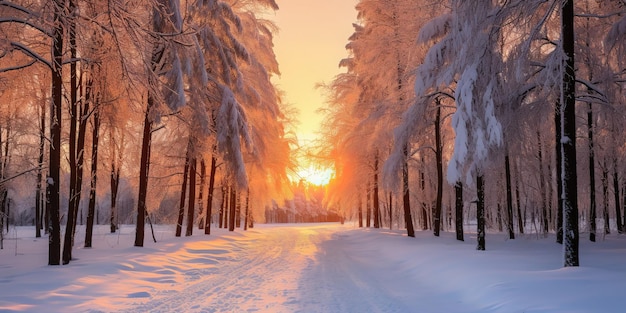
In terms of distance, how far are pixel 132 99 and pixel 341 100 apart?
1947 cm

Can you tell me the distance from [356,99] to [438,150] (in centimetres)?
861

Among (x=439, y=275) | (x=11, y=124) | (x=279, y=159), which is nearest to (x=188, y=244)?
(x=11, y=124)

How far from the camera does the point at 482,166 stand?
10828 millimetres

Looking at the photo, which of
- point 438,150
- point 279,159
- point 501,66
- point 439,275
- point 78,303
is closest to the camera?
point 78,303

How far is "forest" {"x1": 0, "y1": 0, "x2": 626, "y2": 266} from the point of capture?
8312 millimetres

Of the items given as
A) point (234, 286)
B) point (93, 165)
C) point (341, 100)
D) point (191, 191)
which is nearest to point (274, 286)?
point (234, 286)

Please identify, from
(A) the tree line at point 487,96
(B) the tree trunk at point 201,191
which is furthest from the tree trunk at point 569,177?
(B) the tree trunk at point 201,191

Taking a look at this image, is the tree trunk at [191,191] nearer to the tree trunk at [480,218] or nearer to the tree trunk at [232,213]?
the tree trunk at [232,213]

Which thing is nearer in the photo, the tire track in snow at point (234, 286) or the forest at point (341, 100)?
the tire track in snow at point (234, 286)

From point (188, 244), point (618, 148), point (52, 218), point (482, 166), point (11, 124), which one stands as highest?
point (11, 124)

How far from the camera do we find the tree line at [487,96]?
28.7 ft

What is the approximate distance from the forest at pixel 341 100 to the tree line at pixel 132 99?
0.07 meters

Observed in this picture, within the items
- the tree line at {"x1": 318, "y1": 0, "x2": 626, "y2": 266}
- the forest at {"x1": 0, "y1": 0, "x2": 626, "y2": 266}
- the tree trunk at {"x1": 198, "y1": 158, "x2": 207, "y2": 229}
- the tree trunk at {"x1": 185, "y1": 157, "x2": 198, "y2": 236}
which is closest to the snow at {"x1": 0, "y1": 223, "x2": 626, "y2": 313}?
the forest at {"x1": 0, "y1": 0, "x2": 626, "y2": 266}

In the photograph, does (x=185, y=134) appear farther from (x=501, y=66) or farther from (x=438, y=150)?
(x=501, y=66)
